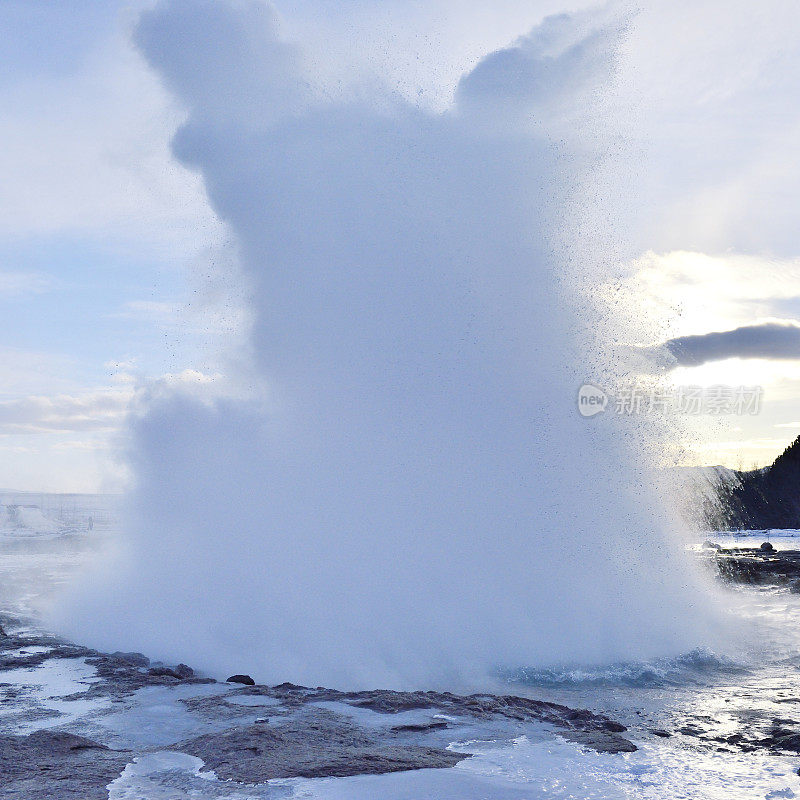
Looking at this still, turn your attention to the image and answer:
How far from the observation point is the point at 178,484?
15203mm

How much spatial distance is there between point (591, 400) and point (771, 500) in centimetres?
9138

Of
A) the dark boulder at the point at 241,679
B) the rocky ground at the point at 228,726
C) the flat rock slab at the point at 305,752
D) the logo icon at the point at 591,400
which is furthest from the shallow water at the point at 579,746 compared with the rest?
the logo icon at the point at 591,400

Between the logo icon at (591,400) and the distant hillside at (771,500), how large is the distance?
86548 millimetres

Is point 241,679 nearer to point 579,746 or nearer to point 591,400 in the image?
point 579,746

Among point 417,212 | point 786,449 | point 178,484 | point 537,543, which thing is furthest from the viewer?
point 786,449

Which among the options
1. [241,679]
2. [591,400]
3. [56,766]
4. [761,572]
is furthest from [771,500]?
[56,766]

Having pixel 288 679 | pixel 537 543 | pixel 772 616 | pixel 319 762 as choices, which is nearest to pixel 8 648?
pixel 288 679

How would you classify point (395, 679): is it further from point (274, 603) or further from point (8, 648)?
point (8, 648)

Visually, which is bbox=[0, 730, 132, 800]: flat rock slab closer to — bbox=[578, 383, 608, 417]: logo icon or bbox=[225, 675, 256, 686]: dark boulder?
bbox=[225, 675, 256, 686]: dark boulder

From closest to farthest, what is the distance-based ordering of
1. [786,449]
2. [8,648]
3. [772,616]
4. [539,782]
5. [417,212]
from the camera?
[539,782]
[8,648]
[417,212]
[772,616]
[786,449]

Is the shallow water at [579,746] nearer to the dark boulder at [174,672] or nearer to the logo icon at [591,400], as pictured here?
the dark boulder at [174,672]

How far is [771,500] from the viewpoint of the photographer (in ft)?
303

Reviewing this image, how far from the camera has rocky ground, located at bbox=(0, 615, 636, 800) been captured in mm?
6121

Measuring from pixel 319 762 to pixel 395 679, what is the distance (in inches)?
188
